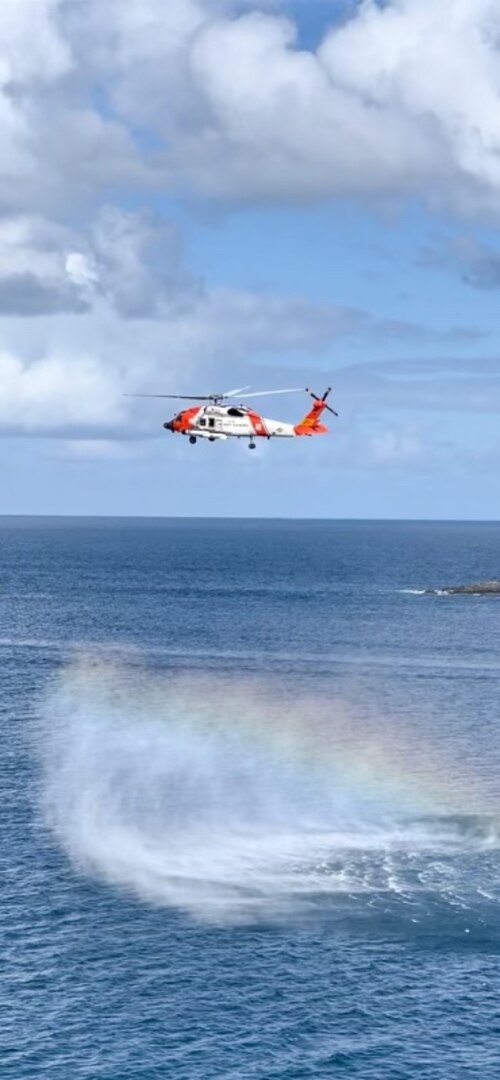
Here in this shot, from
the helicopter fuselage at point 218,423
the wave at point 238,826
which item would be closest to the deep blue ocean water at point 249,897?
the wave at point 238,826

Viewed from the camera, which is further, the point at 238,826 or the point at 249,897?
the point at 238,826

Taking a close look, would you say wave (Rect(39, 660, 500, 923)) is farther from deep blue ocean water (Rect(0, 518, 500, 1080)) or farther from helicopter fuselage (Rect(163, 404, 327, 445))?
helicopter fuselage (Rect(163, 404, 327, 445))

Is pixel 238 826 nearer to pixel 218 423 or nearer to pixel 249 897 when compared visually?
pixel 249 897

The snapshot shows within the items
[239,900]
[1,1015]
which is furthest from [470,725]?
[1,1015]

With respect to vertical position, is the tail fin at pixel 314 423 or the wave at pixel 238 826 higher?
the tail fin at pixel 314 423

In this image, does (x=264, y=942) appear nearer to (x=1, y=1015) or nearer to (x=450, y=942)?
(x=450, y=942)

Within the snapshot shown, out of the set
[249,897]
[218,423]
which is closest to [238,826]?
[249,897]

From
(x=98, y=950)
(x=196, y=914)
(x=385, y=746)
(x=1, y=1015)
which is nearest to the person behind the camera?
(x=1, y=1015)

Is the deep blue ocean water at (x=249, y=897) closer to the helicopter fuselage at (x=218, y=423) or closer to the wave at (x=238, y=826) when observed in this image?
the wave at (x=238, y=826)
